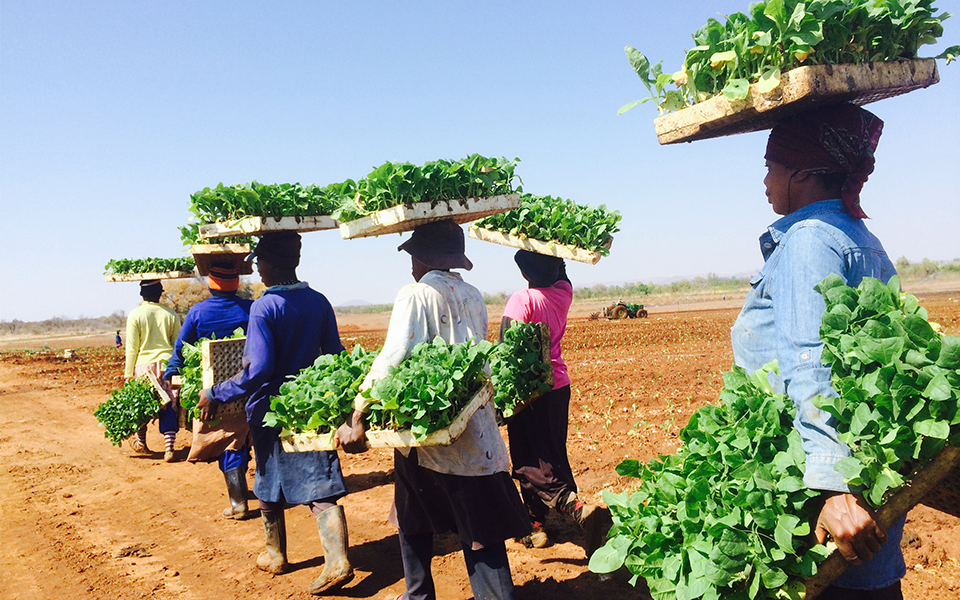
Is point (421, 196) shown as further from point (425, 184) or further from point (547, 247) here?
point (547, 247)

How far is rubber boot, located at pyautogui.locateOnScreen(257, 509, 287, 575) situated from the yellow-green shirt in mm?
4472

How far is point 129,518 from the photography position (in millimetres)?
6145

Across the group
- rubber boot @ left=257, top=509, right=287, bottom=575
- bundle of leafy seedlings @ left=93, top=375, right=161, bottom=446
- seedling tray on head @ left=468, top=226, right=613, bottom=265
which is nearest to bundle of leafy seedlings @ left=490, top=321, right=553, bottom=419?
seedling tray on head @ left=468, top=226, right=613, bottom=265

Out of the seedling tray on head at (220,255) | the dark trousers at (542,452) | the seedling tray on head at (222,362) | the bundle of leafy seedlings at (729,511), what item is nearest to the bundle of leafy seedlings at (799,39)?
the bundle of leafy seedlings at (729,511)

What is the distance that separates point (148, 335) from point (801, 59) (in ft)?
27.1

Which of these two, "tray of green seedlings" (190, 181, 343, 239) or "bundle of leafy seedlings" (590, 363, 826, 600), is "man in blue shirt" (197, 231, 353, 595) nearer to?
"tray of green seedlings" (190, 181, 343, 239)

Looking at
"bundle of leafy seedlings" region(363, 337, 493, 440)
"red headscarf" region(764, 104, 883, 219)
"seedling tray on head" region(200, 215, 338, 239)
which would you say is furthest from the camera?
"seedling tray on head" region(200, 215, 338, 239)

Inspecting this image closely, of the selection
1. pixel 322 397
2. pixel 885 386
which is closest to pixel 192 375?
pixel 322 397

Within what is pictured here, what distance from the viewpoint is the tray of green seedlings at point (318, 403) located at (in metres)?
3.44

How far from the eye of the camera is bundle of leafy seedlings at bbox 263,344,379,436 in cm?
344

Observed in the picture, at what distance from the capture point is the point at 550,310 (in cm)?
512

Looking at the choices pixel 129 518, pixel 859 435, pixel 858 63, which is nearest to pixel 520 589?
pixel 859 435

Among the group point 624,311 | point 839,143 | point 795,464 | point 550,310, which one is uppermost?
point 839,143

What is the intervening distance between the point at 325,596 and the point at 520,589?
135 centimetres
